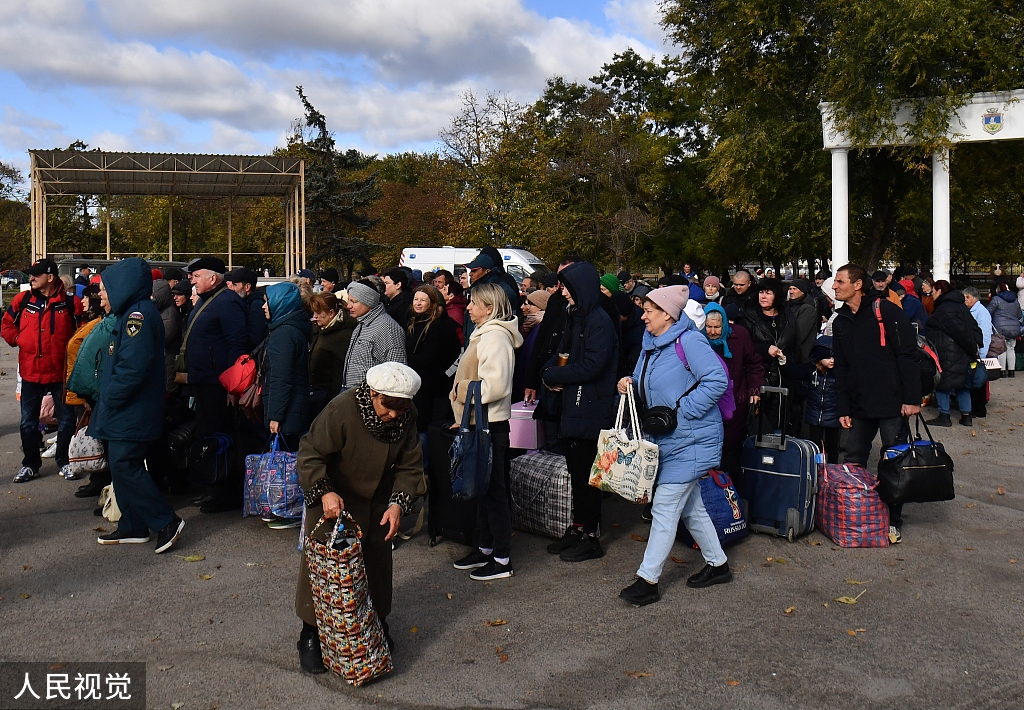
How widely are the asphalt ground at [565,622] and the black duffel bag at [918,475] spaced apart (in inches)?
17.4

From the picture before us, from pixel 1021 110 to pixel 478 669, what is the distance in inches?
772

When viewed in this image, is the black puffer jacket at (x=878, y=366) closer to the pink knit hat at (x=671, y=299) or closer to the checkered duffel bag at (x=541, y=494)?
the pink knit hat at (x=671, y=299)

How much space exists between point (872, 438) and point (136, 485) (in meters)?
5.37

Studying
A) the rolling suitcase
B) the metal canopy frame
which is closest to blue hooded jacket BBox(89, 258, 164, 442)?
the rolling suitcase

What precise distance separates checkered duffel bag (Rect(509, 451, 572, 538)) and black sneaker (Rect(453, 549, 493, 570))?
72 centimetres

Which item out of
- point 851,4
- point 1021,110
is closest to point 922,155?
point 1021,110

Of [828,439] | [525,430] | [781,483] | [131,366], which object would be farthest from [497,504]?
[828,439]

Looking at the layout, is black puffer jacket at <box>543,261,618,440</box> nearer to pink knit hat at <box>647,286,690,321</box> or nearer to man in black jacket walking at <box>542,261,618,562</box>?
man in black jacket walking at <box>542,261,618,562</box>

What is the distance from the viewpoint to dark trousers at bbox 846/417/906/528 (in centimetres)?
660

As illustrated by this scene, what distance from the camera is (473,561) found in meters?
5.95

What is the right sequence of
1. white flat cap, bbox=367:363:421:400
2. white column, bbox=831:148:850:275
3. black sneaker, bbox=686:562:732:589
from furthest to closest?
white column, bbox=831:148:850:275
black sneaker, bbox=686:562:732:589
white flat cap, bbox=367:363:421:400

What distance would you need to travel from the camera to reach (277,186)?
29359 mm

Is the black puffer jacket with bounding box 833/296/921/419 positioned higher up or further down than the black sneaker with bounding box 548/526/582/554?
higher up

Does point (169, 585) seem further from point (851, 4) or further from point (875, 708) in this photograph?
point (851, 4)
